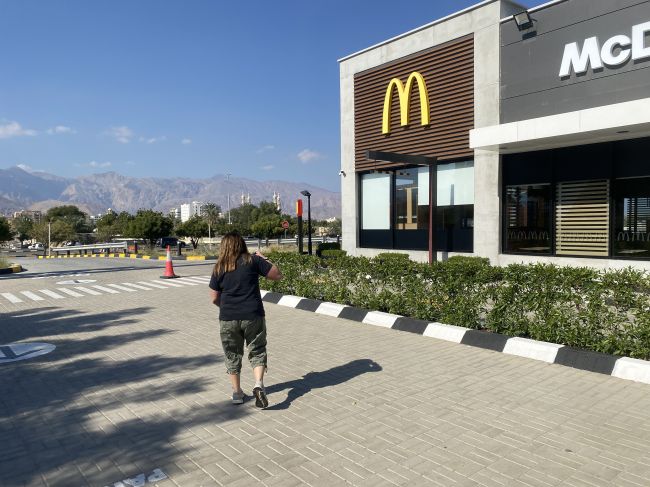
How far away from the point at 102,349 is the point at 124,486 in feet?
13.7

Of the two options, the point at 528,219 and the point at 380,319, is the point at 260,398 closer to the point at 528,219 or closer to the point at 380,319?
the point at 380,319

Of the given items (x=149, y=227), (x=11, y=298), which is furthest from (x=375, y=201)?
(x=149, y=227)

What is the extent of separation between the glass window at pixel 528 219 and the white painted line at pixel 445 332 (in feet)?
24.1

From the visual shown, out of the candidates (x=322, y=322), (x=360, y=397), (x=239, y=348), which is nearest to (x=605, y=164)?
(x=322, y=322)

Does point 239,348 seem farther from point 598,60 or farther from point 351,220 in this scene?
point 351,220

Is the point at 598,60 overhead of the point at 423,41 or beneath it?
beneath

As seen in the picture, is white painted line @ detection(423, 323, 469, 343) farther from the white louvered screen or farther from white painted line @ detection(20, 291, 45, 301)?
white painted line @ detection(20, 291, 45, 301)

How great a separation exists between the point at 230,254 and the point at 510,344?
3849 mm

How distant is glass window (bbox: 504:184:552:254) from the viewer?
43.5ft

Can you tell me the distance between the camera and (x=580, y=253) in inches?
492

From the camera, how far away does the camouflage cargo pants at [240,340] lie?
15.0ft

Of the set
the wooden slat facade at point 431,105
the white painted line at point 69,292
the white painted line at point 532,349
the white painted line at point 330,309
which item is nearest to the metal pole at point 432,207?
the wooden slat facade at point 431,105

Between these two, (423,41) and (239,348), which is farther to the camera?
(423,41)

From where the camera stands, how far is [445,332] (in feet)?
23.5
